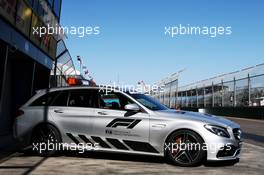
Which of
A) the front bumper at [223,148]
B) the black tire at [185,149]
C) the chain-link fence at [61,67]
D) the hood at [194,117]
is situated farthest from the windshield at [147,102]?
the chain-link fence at [61,67]

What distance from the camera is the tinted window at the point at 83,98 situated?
9133 mm

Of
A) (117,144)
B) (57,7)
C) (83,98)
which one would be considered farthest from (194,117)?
(57,7)

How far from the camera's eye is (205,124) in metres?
8.07

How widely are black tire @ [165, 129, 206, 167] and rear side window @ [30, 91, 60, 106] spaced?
9.08 feet

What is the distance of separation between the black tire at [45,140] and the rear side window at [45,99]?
54 centimetres

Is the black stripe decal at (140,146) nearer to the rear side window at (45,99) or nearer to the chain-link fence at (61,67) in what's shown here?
the rear side window at (45,99)

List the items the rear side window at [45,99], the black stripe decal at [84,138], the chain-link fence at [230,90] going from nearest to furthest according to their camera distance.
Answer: the black stripe decal at [84,138] → the rear side window at [45,99] → the chain-link fence at [230,90]

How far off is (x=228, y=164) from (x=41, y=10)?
10.1 meters

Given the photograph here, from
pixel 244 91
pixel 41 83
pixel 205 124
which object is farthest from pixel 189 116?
pixel 244 91

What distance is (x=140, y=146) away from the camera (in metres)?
8.44

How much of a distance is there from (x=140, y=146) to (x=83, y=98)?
1662 mm

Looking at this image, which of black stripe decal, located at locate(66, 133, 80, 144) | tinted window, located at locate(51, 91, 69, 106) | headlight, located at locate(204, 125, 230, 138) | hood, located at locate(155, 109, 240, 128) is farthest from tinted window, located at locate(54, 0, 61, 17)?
headlight, located at locate(204, 125, 230, 138)

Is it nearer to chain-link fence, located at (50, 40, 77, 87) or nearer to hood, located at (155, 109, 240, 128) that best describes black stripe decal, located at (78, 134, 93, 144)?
hood, located at (155, 109, 240, 128)

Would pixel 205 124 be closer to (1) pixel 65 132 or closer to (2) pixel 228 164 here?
(2) pixel 228 164
